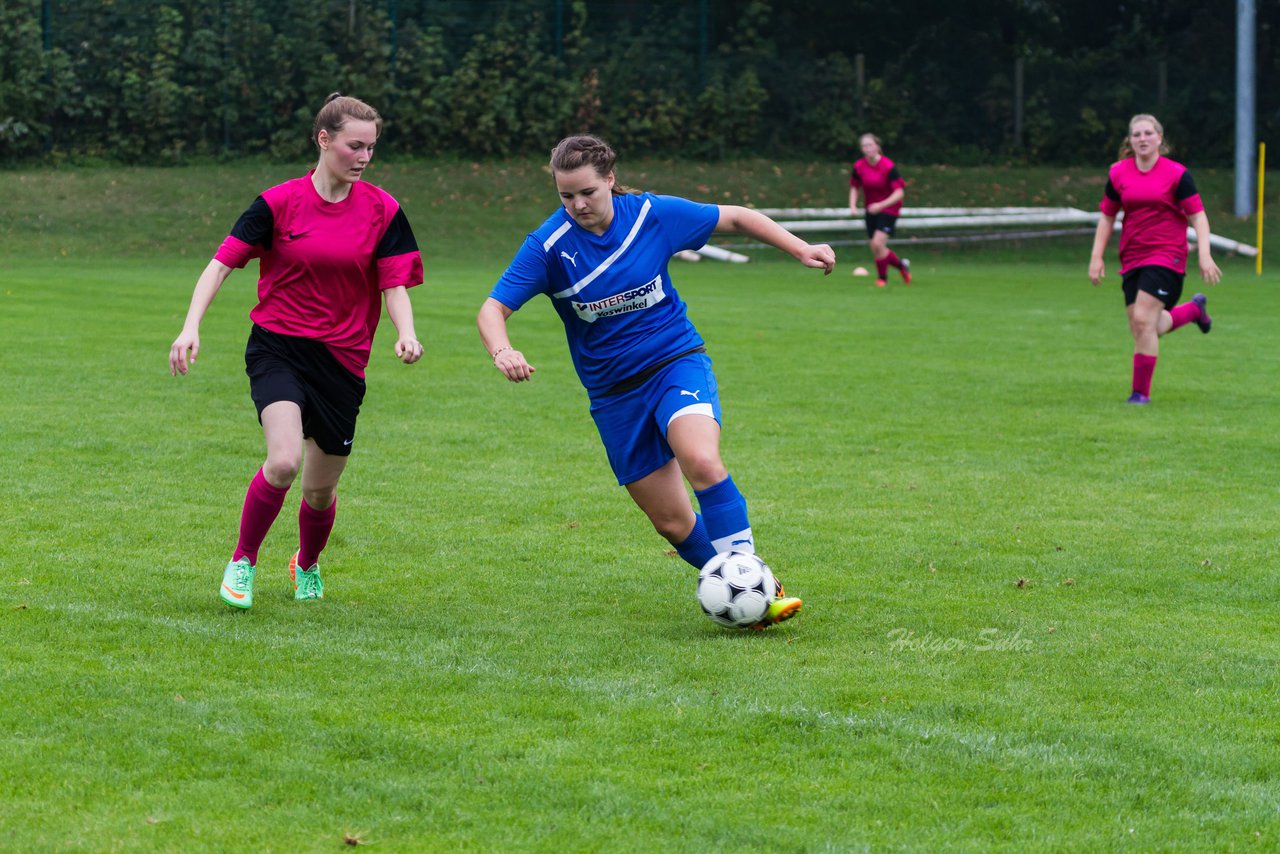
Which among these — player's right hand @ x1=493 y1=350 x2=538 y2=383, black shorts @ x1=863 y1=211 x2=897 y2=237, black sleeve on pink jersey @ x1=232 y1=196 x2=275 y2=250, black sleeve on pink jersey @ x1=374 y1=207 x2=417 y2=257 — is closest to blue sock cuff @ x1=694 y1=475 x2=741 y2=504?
player's right hand @ x1=493 y1=350 x2=538 y2=383

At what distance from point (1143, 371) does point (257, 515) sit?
8.02 m

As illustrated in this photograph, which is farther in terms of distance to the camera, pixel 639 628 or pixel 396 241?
pixel 396 241

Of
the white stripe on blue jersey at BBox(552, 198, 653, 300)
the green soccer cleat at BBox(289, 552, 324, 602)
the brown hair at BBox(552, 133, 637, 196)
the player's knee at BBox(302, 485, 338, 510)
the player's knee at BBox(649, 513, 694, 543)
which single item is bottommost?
the green soccer cleat at BBox(289, 552, 324, 602)

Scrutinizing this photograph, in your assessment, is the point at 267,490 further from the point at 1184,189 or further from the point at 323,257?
the point at 1184,189

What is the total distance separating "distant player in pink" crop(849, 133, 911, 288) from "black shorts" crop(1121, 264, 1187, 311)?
10.8 metres

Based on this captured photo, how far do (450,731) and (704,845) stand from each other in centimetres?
106

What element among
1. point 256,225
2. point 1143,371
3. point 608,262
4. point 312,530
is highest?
point 256,225

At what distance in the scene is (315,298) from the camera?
631 cm

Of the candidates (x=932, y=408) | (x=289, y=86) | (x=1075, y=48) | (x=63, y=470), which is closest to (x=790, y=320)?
(x=932, y=408)

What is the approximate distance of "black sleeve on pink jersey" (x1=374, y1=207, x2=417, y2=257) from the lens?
20.8 ft

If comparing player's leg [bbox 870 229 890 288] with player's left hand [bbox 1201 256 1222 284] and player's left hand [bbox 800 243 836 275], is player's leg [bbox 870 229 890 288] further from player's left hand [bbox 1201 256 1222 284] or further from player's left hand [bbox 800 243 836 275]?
player's left hand [bbox 800 243 836 275]

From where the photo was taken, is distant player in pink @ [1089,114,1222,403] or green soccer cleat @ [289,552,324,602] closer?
green soccer cleat @ [289,552,324,602]

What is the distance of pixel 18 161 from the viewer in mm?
31719

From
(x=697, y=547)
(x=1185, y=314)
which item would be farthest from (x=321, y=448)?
(x=1185, y=314)
